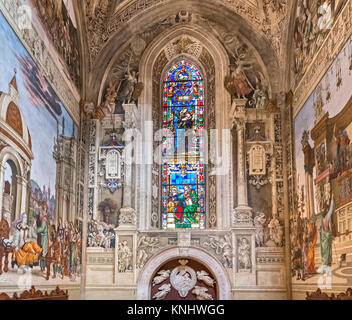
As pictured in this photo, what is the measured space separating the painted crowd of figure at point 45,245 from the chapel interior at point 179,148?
6 cm

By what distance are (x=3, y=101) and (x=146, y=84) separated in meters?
7.39

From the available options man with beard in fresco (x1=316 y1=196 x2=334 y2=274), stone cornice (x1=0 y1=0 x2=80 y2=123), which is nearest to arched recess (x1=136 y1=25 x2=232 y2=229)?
stone cornice (x1=0 y1=0 x2=80 y2=123)

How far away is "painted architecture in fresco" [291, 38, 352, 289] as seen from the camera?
10.4m

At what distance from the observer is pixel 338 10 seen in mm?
11125

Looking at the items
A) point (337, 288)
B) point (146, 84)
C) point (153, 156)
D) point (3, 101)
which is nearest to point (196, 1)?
point (146, 84)

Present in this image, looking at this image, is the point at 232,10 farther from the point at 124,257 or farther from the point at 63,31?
the point at 124,257

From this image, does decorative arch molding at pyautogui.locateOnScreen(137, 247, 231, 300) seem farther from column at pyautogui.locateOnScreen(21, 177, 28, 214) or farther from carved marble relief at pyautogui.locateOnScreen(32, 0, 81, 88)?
carved marble relief at pyautogui.locateOnScreen(32, 0, 81, 88)

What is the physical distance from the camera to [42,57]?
41.0 feet

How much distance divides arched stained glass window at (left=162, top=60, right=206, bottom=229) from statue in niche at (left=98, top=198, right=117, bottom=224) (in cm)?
157

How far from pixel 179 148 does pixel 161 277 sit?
4020 mm

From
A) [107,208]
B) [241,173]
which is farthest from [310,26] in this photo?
[107,208]

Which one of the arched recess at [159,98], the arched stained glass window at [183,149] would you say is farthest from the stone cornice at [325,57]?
the arched stained glass window at [183,149]

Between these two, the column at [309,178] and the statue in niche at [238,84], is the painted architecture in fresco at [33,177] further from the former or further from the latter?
the column at [309,178]

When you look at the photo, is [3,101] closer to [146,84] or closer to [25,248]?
[25,248]
